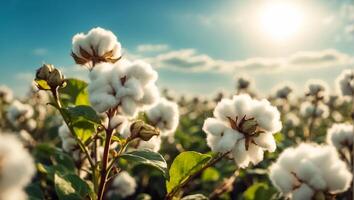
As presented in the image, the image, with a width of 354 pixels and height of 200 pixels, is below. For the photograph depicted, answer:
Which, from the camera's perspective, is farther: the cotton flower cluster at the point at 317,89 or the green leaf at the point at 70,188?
the cotton flower cluster at the point at 317,89

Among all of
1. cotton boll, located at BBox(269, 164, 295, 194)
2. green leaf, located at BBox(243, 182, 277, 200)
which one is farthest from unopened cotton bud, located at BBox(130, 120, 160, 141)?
green leaf, located at BBox(243, 182, 277, 200)

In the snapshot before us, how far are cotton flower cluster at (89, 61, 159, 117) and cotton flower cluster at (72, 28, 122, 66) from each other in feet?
0.83

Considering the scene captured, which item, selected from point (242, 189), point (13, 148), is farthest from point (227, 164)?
point (13, 148)

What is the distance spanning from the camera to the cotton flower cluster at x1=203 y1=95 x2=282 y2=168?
2.31 meters

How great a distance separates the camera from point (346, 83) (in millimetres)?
4316

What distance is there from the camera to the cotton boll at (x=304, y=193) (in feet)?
6.82

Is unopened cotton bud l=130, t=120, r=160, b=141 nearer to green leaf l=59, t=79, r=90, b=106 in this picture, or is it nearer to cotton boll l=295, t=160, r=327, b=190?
cotton boll l=295, t=160, r=327, b=190

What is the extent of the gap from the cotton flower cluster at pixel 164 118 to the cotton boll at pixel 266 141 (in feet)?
2.97

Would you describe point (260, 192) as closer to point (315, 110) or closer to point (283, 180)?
point (283, 180)

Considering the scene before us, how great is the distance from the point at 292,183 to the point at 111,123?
2.67ft

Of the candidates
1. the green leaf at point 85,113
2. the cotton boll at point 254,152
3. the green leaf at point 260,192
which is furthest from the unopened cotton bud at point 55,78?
the green leaf at point 260,192

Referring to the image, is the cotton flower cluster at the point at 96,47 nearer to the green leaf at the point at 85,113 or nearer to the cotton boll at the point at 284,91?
the green leaf at the point at 85,113

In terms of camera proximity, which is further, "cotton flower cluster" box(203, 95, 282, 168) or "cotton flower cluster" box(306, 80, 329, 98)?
"cotton flower cluster" box(306, 80, 329, 98)

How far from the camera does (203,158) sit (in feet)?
8.16
